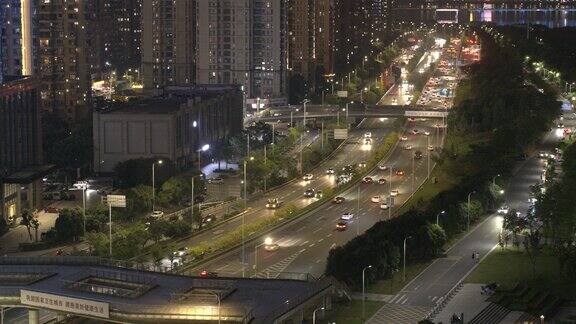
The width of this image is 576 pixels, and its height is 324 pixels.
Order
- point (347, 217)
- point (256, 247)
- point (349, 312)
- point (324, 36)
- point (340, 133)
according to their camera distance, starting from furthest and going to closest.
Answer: point (324, 36) < point (340, 133) < point (347, 217) < point (256, 247) < point (349, 312)

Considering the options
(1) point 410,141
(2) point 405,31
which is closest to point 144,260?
(1) point 410,141

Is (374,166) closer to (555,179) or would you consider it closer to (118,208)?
(555,179)

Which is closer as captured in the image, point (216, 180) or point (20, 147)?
point (20, 147)

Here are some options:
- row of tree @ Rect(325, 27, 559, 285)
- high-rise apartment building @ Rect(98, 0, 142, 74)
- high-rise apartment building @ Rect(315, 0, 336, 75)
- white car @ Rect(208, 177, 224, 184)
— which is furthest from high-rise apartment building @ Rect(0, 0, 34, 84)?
high-rise apartment building @ Rect(315, 0, 336, 75)

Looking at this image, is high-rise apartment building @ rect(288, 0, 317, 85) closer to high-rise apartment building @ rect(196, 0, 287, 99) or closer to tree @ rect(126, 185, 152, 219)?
high-rise apartment building @ rect(196, 0, 287, 99)

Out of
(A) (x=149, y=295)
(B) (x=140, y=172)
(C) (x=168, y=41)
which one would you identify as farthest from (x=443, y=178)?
(C) (x=168, y=41)

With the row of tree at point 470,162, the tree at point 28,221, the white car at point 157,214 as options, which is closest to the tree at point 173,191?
the white car at point 157,214

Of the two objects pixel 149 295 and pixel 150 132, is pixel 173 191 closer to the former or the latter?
pixel 150 132
